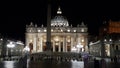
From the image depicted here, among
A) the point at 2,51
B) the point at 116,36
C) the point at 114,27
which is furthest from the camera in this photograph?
the point at 114,27

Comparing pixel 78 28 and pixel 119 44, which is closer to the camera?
pixel 119 44

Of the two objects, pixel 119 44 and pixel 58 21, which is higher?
pixel 58 21

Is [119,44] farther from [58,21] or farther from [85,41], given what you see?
[58,21]

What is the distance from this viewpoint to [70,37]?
605ft

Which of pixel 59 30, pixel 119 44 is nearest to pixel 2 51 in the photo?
pixel 119 44

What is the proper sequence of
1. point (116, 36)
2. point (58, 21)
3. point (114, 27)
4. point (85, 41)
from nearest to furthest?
1. point (116, 36)
2. point (114, 27)
3. point (85, 41)
4. point (58, 21)

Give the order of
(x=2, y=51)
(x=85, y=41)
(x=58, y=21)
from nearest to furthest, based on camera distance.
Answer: (x=2, y=51)
(x=85, y=41)
(x=58, y=21)

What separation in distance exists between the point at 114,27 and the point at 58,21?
51.0 m

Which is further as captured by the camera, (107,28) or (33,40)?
(33,40)

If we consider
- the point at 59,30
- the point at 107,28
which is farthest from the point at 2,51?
the point at 59,30

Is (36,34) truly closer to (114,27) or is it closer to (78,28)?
(78,28)

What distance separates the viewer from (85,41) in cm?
18050

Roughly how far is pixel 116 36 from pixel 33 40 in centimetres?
7664

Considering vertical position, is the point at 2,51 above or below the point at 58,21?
below
